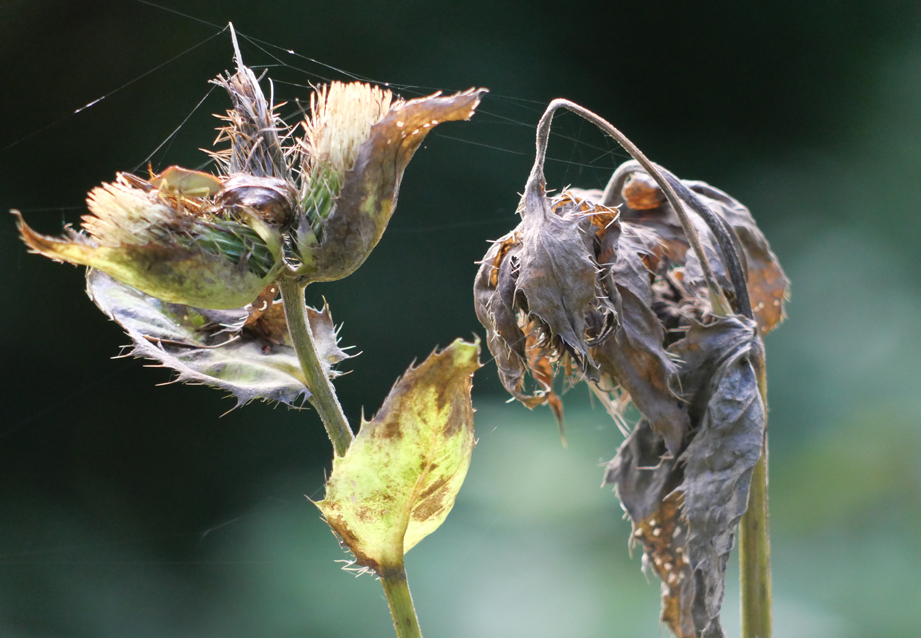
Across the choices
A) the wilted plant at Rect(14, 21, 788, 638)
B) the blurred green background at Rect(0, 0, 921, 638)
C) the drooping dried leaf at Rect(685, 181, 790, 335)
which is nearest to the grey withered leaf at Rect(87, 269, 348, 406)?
the wilted plant at Rect(14, 21, 788, 638)

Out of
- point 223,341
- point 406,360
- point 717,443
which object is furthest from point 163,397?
point 717,443

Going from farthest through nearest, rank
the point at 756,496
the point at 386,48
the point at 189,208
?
the point at 386,48, the point at 756,496, the point at 189,208

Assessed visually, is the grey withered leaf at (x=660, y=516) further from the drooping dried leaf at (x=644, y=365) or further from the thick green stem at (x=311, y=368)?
the thick green stem at (x=311, y=368)

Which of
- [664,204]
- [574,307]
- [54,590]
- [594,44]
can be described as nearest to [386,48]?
[594,44]

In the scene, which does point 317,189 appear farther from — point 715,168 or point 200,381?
point 715,168

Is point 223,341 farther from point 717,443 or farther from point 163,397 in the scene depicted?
point 163,397

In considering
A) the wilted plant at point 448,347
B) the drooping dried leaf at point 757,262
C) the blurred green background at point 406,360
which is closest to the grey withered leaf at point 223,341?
the wilted plant at point 448,347

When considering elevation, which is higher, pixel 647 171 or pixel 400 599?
pixel 647 171
